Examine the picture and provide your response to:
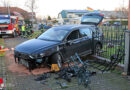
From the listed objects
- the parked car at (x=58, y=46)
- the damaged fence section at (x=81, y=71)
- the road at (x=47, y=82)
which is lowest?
the road at (x=47, y=82)

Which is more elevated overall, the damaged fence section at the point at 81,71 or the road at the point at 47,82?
the damaged fence section at the point at 81,71

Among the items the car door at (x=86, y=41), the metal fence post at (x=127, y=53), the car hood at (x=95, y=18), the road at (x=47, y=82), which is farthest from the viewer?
the car hood at (x=95, y=18)

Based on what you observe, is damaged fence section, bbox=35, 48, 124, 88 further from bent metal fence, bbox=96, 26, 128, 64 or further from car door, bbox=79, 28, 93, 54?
car door, bbox=79, 28, 93, 54

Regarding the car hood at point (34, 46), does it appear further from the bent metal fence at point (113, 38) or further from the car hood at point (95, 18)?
the car hood at point (95, 18)

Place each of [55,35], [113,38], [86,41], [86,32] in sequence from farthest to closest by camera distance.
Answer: [86,32] → [113,38] → [86,41] → [55,35]

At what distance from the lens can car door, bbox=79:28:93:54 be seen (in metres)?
6.73

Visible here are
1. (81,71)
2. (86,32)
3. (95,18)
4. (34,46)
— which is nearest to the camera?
(81,71)

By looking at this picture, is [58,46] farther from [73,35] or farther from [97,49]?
[97,49]

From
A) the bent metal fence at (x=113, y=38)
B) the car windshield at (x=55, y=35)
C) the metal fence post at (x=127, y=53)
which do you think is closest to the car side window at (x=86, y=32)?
the bent metal fence at (x=113, y=38)

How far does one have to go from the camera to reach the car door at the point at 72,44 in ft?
19.7

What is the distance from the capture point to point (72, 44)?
6184 millimetres

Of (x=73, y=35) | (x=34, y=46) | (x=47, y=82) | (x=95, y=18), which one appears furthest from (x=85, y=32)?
(x=95, y=18)

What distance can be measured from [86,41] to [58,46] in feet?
5.85

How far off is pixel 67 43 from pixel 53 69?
4.12 feet
